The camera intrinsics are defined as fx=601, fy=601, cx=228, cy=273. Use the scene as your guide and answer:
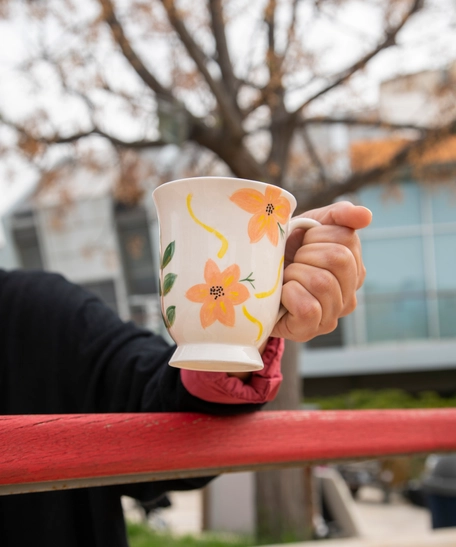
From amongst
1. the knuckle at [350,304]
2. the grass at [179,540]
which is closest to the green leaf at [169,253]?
the knuckle at [350,304]

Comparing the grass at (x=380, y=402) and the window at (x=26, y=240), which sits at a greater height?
the window at (x=26, y=240)

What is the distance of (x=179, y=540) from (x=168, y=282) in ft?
13.2

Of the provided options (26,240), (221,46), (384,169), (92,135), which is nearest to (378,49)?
(384,169)

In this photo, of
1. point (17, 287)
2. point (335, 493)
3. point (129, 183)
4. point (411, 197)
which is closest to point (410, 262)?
point (411, 197)

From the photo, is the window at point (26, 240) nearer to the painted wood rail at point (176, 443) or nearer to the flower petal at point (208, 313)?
the painted wood rail at point (176, 443)

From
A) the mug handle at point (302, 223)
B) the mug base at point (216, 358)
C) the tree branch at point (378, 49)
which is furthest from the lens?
the tree branch at point (378, 49)

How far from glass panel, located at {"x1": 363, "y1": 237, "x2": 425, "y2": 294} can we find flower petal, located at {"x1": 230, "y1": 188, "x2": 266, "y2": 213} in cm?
1119

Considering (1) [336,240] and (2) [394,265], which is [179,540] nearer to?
(1) [336,240]

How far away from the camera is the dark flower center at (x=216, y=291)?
2.14ft

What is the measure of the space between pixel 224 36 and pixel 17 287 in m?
3.36

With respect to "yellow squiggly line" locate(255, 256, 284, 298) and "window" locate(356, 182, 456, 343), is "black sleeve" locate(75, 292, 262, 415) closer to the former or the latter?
"yellow squiggly line" locate(255, 256, 284, 298)

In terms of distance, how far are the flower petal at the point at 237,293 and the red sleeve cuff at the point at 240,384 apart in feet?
0.55

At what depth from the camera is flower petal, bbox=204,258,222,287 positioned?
0.66m

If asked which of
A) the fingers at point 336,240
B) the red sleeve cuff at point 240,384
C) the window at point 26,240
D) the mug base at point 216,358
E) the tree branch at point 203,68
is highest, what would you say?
the tree branch at point 203,68
